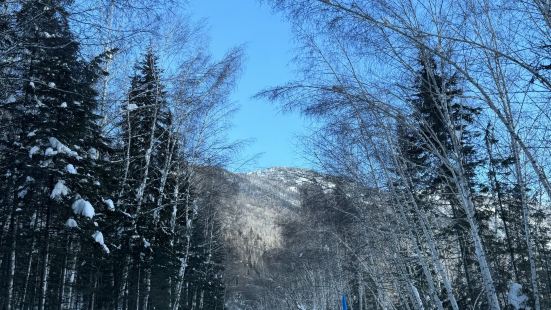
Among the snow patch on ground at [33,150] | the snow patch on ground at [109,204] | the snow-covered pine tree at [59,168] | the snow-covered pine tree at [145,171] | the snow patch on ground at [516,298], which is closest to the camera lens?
the snow patch on ground at [516,298]

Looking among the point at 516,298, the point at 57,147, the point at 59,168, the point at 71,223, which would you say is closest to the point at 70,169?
the point at 59,168

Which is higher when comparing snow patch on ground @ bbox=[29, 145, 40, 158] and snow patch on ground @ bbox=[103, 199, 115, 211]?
snow patch on ground @ bbox=[29, 145, 40, 158]

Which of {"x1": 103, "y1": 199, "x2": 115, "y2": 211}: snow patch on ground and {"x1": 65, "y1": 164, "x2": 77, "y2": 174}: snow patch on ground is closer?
{"x1": 65, "y1": 164, "x2": 77, "y2": 174}: snow patch on ground

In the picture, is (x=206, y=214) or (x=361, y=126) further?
(x=206, y=214)

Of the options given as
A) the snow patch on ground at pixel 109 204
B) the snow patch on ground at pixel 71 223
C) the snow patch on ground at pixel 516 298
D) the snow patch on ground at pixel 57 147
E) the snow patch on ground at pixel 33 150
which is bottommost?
the snow patch on ground at pixel 516 298

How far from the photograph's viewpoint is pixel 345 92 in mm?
6262

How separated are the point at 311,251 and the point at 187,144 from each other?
51.1 ft

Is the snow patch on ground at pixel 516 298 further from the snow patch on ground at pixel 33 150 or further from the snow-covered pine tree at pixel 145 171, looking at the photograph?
the snow patch on ground at pixel 33 150

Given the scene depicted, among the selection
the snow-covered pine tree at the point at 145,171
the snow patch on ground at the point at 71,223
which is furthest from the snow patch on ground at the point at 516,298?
the snow patch on ground at the point at 71,223

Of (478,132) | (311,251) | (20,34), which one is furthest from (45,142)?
(311,251)

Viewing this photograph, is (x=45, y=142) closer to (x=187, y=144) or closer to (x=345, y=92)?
(x=187, y=144)

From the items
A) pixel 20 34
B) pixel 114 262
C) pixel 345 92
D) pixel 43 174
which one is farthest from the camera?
pixel 114 262

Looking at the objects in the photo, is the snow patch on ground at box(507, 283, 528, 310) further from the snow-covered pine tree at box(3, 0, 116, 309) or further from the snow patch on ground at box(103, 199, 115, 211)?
the snow patch on ground at box(103, 199, 115, 211)

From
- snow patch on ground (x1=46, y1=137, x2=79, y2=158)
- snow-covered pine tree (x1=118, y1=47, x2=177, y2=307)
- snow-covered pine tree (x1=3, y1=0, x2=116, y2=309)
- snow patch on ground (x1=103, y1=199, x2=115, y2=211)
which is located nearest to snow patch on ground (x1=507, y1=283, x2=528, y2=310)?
snow-covered pine tree (x1=118, y1=47, x2=177, y2=307)
